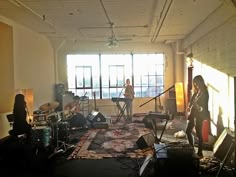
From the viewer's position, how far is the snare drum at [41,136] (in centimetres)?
549

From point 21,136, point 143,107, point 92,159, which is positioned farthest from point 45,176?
point 143,107

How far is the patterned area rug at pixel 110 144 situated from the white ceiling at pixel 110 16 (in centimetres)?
301

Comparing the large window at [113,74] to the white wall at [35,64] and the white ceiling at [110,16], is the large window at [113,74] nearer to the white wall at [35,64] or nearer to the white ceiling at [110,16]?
the white wall at [35,64]

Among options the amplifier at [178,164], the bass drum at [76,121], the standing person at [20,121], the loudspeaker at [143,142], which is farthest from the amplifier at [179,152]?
the bass drum at [76,121]

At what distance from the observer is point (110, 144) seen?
6.09m

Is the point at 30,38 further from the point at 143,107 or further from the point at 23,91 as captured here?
the point at 143,107

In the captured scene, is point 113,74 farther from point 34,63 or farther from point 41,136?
point 41,136

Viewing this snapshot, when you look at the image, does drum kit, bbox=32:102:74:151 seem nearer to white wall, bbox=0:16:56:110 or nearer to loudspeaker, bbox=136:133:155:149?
white wall, bbox=0:16:56:110

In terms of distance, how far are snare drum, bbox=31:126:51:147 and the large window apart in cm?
586

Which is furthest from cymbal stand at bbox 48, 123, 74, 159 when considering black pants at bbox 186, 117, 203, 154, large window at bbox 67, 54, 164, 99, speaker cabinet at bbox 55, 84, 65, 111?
large window at bbox 67, 54, 164, 99

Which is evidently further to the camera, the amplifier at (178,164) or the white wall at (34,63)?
Answer: the white wall at (34,63)

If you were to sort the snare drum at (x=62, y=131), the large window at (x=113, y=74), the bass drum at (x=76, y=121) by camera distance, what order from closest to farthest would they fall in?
1. the snare drum at (x=62, y=131)
2. the bass drum at (x=76, y=121)
3. the large window at (x=113, y=74)

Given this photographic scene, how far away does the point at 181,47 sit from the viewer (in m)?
10.4

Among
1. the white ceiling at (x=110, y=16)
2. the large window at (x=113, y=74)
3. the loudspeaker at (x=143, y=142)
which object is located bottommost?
the loudspeaker at (x=143, y=142)
